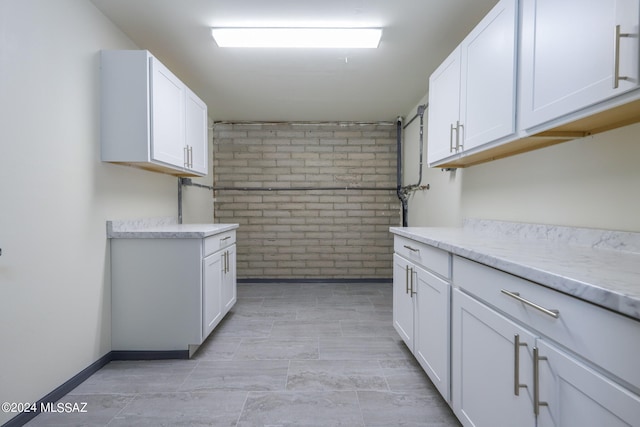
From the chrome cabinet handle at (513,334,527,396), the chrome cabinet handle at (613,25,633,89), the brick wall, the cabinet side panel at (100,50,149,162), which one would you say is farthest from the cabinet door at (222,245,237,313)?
the chrome cabinet handle at (613,25,633,89)

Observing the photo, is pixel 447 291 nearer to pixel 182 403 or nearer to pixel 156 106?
pixel 182 403

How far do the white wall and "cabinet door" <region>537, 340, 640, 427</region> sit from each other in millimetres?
2218

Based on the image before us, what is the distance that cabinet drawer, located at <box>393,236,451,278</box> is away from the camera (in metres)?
1.62

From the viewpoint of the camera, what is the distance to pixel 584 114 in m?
1.14

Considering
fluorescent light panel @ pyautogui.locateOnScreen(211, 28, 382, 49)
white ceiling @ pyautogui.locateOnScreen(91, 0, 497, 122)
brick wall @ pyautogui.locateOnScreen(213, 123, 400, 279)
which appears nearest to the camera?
white ceiling @ pyautogui.locateOnScreen(91, 0, 497, 122)

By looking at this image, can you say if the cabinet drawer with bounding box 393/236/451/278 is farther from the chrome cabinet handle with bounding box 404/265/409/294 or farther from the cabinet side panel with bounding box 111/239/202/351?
the cabinet side panel with bounding box 111/239/202/351

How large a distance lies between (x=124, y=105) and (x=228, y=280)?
1.73 metres

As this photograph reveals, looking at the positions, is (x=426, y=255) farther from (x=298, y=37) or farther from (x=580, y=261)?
(x=298, y=37)

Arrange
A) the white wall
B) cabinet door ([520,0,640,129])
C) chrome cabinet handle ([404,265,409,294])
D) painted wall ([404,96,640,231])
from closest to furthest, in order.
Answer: cabinet door ([520,0,640,129])
painted wall ([404,96,640,231])
the white wall
chrome cabinet handle ([404,265,409,294])

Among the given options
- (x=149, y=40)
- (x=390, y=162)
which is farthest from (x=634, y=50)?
(x=390, y=162)

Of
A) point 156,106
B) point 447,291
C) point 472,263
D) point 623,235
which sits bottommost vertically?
point 447,291

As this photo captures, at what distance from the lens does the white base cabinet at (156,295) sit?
91.1 inches

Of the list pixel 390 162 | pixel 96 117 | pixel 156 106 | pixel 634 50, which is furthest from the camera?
pixel 390 162

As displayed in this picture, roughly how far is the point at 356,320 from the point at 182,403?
176cm
